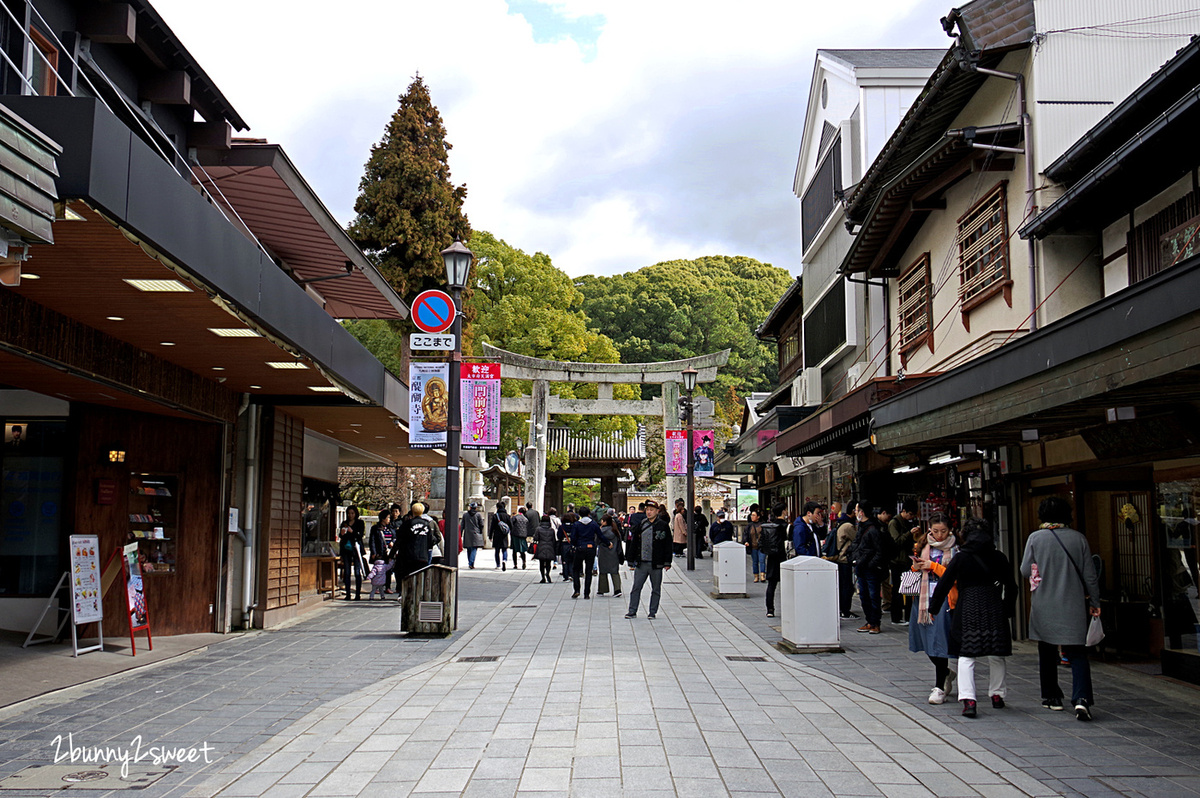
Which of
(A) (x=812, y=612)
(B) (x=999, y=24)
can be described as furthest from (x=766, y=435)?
(B) (x=999, y=24)

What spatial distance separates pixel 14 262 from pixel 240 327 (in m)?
3.67

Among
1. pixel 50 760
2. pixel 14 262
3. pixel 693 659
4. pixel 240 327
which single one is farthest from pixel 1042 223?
pixel 50 760

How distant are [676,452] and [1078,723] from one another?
71.0 feet

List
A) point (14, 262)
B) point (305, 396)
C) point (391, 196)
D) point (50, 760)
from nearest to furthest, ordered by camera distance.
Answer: point (14, 262) → point (50, 760) → point (305, 396) → point (391, 196)

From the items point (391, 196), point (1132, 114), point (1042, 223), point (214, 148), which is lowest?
point (1042, 223)

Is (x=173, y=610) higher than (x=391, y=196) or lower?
lower

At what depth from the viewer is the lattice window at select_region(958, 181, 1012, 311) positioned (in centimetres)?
1249

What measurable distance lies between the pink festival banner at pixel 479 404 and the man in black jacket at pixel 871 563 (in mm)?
8230

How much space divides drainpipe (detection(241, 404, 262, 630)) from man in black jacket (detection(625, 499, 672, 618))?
5.89 meters

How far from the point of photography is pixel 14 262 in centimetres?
568

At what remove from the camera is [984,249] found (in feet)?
43.7

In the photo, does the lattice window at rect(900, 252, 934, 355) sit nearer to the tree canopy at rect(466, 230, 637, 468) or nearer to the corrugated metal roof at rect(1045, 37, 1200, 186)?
the corrugated metal roof at rect(1045, 37, 1200, 186)

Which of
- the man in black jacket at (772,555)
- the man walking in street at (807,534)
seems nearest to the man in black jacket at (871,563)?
the man walking in street at (807,534)

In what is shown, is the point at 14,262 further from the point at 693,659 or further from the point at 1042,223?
the point at 1042,223
